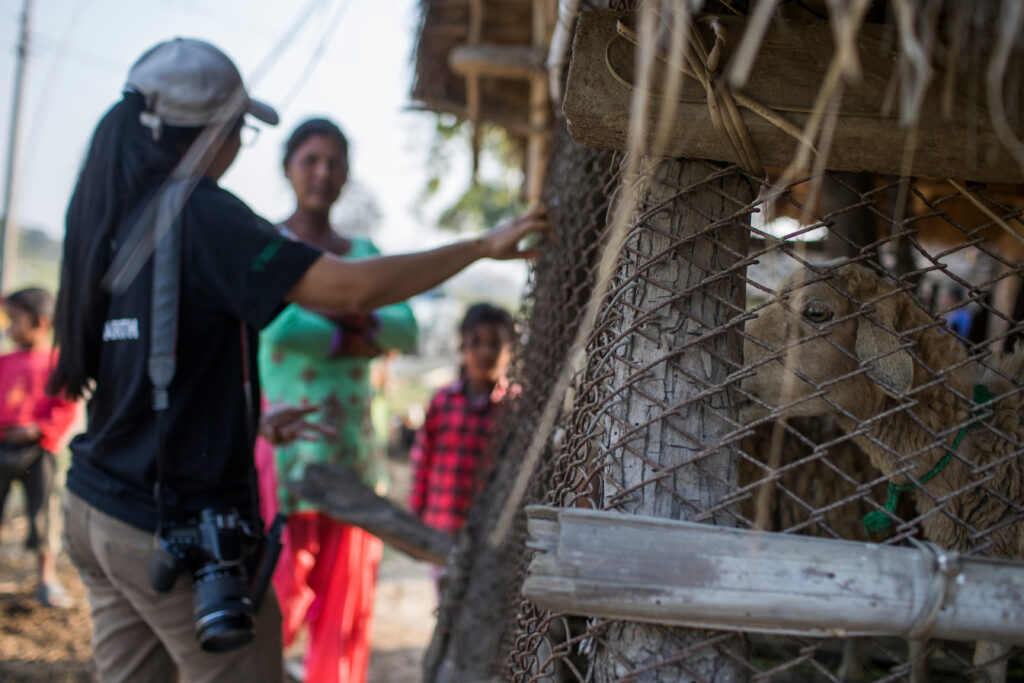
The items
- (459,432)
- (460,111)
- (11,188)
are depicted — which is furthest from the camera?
(11,188)

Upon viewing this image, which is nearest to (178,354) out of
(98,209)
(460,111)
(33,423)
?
(98,209)

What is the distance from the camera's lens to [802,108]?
1219 mm

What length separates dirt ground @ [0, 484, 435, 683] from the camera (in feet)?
13.6

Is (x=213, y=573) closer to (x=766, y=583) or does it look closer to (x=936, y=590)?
(x=766, y=583)

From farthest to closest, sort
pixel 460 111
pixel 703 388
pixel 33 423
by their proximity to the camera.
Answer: pixel 33 423, pixel 460 111, pixel 703 388

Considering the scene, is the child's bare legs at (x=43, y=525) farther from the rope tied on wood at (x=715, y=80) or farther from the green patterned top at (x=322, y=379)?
the rope tied on wood at (x=715, y=80)

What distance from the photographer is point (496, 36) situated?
15.1ft

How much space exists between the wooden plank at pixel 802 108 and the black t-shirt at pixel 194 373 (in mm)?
963

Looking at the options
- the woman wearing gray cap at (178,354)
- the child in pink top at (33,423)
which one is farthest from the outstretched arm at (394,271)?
the child in pink top at (33,423)

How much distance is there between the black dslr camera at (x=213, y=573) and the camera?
1.87 meters

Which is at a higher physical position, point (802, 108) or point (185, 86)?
point (185, 86)

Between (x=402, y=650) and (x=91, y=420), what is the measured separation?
3503mm

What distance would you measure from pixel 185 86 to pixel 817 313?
1.96m

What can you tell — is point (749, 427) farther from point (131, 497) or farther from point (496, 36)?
point (496, 36)
